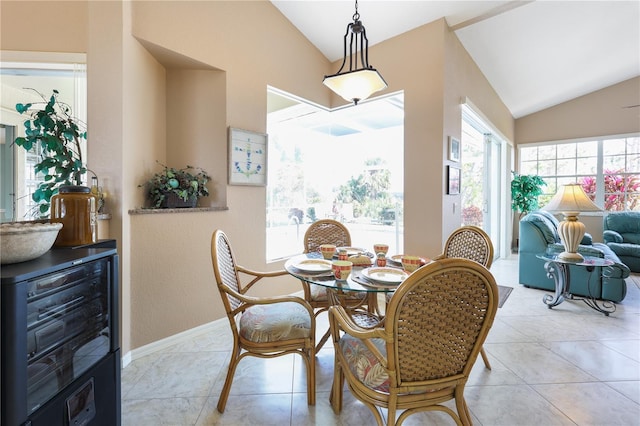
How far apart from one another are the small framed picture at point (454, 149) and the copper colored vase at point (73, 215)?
309cm

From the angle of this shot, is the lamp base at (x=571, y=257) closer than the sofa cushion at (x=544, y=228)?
Yes

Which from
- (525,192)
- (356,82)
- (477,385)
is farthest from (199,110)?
(525,192)

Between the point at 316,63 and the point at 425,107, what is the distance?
1532 mm

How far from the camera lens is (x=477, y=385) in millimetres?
1869

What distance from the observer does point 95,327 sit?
49.6 inches

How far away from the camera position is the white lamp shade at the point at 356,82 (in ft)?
6.27

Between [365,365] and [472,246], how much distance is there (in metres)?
1.22

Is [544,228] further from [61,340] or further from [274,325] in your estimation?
[61,340]

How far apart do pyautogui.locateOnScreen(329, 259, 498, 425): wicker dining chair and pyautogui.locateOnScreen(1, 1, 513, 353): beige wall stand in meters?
1.81

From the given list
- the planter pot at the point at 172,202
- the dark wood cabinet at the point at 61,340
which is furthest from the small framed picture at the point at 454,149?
the dark wood cabinet at the point at 61,340

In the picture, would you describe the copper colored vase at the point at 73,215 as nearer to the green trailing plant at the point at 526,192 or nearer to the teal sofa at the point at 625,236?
the teal sofa at the point at 625,236

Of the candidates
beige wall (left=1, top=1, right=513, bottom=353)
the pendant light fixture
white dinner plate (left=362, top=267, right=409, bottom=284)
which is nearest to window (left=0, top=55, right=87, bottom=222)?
beige wall (left=1, top=1, right=513, bottom=353)

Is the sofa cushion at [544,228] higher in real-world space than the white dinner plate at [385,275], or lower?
higher

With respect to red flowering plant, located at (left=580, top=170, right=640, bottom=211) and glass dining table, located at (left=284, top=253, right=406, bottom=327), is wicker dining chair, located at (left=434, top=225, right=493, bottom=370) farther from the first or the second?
red flowering plant, located at (left=580, top=170, right=640, bottom=211)
